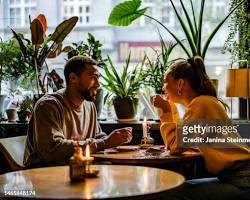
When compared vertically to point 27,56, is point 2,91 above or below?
below

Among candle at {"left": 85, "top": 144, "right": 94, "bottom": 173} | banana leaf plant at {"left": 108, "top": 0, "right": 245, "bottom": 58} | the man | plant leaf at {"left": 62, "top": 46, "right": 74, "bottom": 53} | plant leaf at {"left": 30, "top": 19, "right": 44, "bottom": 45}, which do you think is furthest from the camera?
plant leaf at {"left": 62, "top": 46, "right": 74, "bottom": 53}

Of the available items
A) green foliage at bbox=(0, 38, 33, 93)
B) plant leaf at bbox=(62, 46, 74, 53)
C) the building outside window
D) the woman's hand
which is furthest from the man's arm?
the building outside window

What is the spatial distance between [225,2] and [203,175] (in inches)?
61.2

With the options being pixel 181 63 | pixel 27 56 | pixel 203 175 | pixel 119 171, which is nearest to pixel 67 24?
pixel 27 56

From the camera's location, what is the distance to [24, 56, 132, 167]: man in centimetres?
269

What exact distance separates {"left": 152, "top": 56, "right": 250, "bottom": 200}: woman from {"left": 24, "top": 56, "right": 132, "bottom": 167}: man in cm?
38

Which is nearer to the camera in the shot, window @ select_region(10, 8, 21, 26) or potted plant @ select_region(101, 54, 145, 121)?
potted plant @ select_region(101, 54, 145, 121)

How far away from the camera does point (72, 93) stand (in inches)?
119

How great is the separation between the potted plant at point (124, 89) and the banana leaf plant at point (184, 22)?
14.8 inches

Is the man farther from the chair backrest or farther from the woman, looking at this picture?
the woman

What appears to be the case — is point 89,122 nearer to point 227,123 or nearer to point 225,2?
point 227,123

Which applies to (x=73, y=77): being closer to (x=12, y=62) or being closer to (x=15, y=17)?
(x=12, y=62)

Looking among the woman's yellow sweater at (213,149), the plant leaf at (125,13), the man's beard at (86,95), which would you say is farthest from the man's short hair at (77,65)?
the plant leaf at (125,13)

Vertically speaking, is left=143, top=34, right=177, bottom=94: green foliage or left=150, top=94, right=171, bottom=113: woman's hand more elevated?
left=143, top=34, right=177, bottom=94: green foliage
